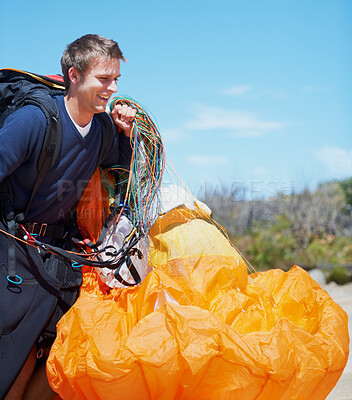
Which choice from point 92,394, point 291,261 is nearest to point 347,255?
point 291,261

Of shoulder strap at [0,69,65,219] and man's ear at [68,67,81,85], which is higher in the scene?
man's ear at [68,67,81,85]

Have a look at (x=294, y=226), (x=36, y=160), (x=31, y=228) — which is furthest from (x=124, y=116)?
(x=294, y=226)

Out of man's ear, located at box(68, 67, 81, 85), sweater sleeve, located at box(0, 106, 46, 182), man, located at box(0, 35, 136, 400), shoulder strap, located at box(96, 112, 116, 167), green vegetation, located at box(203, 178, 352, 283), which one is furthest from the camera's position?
green vegetation, located at box(203, 178, 352, 283)

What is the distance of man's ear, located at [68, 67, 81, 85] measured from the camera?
2320mm

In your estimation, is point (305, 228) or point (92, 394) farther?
point (305, 228)

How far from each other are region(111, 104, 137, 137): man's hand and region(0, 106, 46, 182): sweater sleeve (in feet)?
1.57

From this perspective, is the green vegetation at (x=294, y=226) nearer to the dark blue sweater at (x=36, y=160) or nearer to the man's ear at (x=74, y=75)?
the dark blue sweater at (x=36, y=160)

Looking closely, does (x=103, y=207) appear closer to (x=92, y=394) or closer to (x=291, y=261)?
(x=92, y=394)

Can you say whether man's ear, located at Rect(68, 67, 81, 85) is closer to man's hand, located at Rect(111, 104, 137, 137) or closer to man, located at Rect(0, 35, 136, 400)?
man, located at Rect(0, 35, 136, 400)

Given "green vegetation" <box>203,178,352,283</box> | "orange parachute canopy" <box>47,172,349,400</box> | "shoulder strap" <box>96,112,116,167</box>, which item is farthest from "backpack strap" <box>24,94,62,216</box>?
"green vegetation" <box>203,178,352,283</box>

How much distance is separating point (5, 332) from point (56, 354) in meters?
0.29

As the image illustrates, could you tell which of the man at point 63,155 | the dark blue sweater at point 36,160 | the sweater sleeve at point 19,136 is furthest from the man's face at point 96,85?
the sweater sleeve at point 19,136

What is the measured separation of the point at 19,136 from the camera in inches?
83.4

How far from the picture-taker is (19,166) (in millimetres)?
2223
